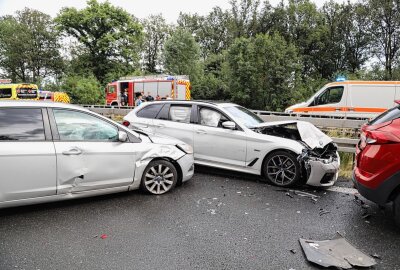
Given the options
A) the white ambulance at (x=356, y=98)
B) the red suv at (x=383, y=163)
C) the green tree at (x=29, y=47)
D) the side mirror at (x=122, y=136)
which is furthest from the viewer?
the green tree at (x=29, y=47)

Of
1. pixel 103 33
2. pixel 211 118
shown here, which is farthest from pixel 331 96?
pixel 103 33

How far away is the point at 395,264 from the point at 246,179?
10.5 ft

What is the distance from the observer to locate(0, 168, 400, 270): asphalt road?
10.6 ft

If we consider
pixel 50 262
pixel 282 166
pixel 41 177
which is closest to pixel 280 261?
pixel 50 262

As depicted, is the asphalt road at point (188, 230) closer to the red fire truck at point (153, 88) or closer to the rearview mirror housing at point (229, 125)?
the rearview mirror housing at point (229, 125)

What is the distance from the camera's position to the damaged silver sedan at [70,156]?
4031mm

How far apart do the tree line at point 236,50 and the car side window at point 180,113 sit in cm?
2647

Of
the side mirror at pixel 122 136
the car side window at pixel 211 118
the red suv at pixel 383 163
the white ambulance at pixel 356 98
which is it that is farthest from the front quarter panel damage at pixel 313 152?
the white ambulance at pixel 356 98

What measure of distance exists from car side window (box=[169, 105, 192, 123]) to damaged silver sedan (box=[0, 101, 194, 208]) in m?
1.56

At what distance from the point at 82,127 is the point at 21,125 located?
30.3 inches

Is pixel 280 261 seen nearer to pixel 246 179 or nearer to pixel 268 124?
pixel 246 179

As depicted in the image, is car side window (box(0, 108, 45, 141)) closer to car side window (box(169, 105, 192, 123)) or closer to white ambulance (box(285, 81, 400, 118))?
car side window (box(169, 105, 192, 123))

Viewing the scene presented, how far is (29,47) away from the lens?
152 ft

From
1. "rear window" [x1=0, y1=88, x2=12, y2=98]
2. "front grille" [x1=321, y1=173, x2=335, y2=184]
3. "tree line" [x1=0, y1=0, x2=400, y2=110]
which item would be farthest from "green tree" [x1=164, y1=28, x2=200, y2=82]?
"front grille" [x1=321, y1=173, x2=335, y2=184]
